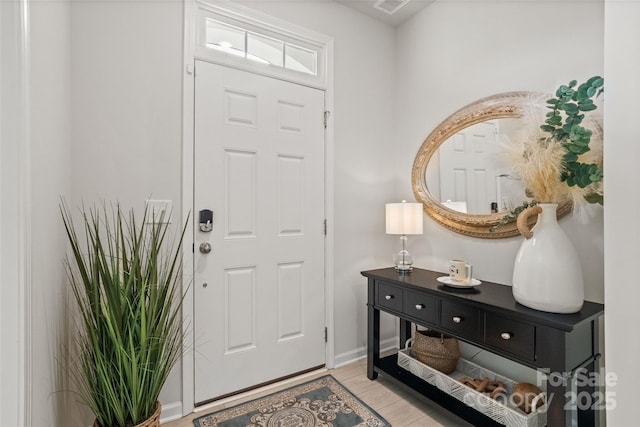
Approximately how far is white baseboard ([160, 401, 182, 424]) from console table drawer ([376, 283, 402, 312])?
1.34 m

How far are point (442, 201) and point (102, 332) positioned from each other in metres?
2.12

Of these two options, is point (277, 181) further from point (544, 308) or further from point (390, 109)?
point (544, 308)

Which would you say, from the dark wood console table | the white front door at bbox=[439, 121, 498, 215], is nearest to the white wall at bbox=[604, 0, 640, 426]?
the dark wood console table

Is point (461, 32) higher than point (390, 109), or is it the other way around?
point (461, 32)

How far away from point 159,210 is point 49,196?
0.57 meters

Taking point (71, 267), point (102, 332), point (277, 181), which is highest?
point (277, 181)

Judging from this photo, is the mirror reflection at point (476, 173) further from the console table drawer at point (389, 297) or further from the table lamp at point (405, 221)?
the console table drawer at point (389, 297)

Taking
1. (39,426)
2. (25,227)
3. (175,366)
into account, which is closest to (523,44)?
(25,227)

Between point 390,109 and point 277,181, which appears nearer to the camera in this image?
point 277,181

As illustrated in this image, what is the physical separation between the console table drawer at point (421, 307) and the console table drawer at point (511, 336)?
0.30m

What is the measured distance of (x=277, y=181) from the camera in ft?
7.24

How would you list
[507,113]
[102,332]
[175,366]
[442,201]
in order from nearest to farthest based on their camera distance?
[102,332], [175,366], [507,113], [442,201]

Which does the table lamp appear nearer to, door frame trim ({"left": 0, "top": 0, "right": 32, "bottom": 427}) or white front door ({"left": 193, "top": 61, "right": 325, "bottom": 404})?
white front door ({"left": 193, "top": 61, "right": 325, "bottom": 404})

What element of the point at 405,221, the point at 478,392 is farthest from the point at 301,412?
the point at 405,221
